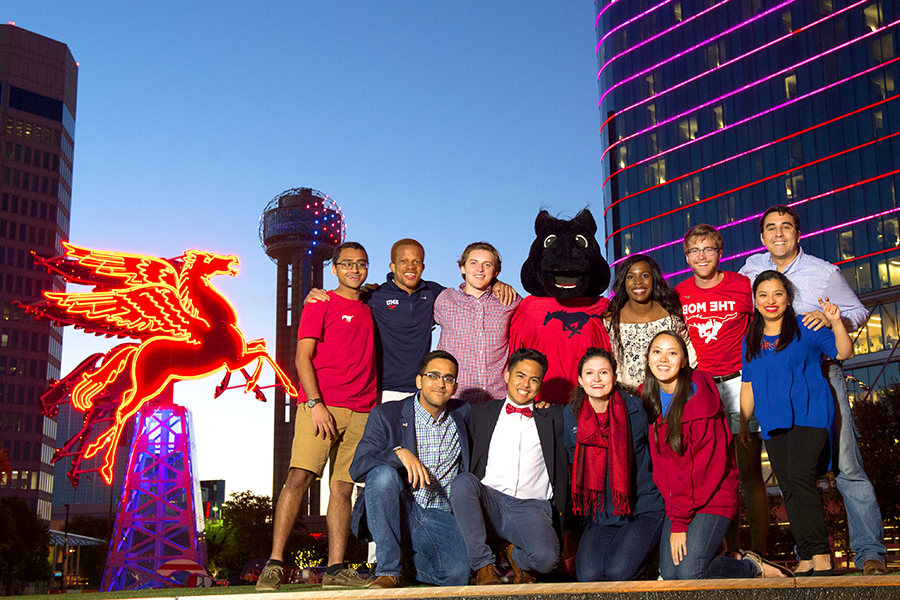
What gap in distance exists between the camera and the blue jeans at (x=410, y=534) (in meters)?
5.04

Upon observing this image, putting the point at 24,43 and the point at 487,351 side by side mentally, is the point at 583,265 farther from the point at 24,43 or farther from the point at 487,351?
the point at 24,43

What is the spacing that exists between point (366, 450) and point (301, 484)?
918mm

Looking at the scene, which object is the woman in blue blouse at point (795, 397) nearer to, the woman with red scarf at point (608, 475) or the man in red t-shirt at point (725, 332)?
the man in red t-shirt at point (725, 332)

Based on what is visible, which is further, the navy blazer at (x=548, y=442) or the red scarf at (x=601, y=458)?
the navy blazer at (x=548, y=442)

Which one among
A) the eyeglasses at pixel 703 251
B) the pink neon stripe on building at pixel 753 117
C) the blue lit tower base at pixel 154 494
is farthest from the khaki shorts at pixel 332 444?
the pink neon stripe on building at pixel 753 117

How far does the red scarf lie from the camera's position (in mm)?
4938

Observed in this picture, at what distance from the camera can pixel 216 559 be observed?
228ft

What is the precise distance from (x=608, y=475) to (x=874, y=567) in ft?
4.99

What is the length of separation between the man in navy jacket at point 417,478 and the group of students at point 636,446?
11mm

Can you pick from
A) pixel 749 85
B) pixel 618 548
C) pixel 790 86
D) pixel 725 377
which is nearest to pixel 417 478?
pixel 618 548

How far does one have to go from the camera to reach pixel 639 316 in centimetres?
594

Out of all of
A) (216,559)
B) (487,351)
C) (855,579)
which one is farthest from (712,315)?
(216,559)

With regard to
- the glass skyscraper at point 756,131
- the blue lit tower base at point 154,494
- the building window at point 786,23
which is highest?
the building window at point 786,23

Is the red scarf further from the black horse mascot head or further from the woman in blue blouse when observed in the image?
the black horse mascot head
